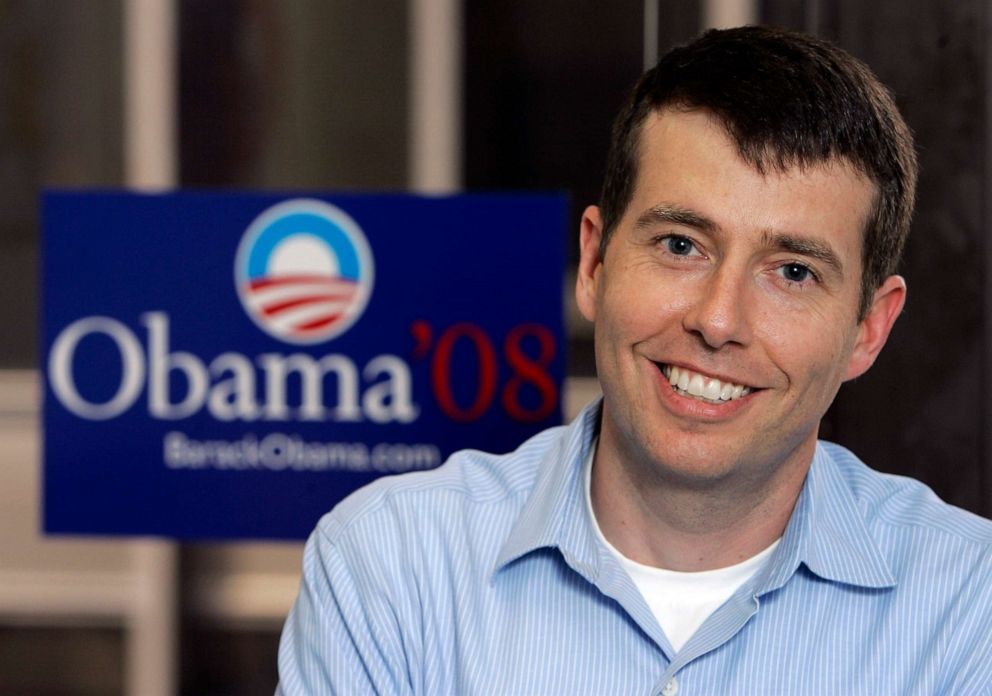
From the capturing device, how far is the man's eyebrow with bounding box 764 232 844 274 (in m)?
1.40

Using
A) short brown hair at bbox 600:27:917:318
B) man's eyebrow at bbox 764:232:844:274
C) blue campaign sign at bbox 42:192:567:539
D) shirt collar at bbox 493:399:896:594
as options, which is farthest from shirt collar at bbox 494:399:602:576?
blue campaign sign at bbox 42:192:567:539

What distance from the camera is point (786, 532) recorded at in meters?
1.51

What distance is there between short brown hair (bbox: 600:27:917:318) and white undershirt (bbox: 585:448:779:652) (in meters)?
0.34

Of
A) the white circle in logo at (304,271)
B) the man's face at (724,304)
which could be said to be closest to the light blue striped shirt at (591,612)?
the man's face at (724,304)

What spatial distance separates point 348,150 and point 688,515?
115 centimetres

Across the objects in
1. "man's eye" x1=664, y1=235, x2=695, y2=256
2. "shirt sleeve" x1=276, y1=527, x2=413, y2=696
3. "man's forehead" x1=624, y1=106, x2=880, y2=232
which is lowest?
"shirt sleeve" x1=276, y1=527, x2=413, y2=696

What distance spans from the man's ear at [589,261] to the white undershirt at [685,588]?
275mm

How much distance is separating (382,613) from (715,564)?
39cm

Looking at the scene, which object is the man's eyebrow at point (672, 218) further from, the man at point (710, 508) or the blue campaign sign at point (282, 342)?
the blue campaign sign at point (282, 342)

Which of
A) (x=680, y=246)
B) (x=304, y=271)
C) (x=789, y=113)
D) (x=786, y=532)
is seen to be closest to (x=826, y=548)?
(x=786, y=532)

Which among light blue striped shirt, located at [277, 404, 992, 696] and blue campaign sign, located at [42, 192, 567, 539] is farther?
blue campaign sign, located at [42, 192, 567, 539]

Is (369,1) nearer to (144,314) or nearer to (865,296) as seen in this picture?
(144,314)

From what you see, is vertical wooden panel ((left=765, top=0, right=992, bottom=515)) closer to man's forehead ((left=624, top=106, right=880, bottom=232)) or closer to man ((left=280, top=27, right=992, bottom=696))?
man ((left=280, top=27, right=992, bottom=696))

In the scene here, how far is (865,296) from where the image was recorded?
4.94 ft
